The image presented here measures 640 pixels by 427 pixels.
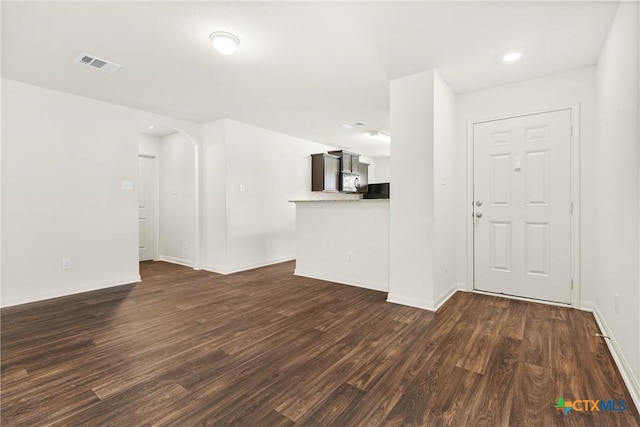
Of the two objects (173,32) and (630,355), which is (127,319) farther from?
(630,355)

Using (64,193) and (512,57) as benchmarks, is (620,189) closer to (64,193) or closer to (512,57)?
(512,57)

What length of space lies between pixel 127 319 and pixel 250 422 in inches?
77.6

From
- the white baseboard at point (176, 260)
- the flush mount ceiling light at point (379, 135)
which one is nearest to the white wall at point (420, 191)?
the flush mount ceiling light at point (379, 135)

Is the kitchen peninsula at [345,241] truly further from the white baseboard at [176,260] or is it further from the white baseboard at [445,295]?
the white baseboard at [176,260]

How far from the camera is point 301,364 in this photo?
197cm

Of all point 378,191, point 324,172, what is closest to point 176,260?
point 324,172

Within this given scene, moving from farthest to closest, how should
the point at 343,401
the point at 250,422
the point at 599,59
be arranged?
the point at 599,59 < the point at 343,401 < the point at 250,422

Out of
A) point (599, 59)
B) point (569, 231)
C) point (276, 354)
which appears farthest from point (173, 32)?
point (569, 231)

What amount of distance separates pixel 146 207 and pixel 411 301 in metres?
5.36

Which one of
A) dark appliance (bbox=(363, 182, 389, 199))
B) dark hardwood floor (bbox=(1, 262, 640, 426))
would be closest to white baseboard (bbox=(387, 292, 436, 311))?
dark hardwood floor (bbox=(1, 262, 640, 426))

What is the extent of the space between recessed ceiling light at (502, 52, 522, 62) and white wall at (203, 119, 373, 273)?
12.1 feet

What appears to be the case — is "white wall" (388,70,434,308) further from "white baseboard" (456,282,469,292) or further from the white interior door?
the white interior door

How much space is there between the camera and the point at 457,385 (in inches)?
68.1

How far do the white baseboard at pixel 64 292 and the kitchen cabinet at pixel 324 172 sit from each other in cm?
370
